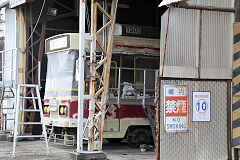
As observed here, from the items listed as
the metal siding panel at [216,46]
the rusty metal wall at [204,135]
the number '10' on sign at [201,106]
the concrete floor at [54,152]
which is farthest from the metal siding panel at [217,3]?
the concrete floor at [54,152]

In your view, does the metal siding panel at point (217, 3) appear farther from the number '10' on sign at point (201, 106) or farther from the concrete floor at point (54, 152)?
the concrete floor at point (54, 152)

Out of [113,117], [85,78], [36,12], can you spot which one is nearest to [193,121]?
[85,78]

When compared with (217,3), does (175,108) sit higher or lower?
lower

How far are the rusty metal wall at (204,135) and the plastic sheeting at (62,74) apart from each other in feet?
16.4

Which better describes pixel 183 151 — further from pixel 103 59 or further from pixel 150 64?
pixel 150 64

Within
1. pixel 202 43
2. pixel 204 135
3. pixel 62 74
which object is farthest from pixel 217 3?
pixel 62 74

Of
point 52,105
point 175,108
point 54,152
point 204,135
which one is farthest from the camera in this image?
point 52,105

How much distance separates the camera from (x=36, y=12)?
16797 millimetres

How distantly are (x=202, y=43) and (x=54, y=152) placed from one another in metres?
5.82

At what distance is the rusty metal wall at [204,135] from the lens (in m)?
8.73

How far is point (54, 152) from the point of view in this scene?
12.9m

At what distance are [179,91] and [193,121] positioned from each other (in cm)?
69

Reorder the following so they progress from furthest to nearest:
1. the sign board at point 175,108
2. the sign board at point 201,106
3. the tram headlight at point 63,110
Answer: the tram headlight at point 63,110, the sign board at point 201,106, the sign board at point 175,108

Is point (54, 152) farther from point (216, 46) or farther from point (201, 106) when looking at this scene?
point (216, 46)
